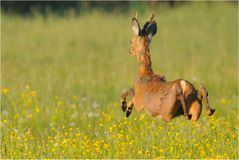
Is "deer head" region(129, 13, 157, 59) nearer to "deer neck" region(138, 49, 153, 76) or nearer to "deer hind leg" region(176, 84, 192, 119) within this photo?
"deer neck" region(138, 49, 153, 76)

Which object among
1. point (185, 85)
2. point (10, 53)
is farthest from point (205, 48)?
point (185, 85)

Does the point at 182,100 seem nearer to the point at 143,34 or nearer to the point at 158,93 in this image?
the point at 158,93

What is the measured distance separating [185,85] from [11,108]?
5.31 meters

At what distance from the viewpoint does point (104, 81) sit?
15.0 meters

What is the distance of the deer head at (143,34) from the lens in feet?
21.6

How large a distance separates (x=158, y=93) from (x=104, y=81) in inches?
347

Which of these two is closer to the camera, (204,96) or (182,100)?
(182,100)

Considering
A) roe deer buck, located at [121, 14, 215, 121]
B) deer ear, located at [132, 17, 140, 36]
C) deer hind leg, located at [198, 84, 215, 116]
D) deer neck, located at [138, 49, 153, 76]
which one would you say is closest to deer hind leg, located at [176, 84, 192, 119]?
roe deer buck, located at [121, 14, 215, 121]

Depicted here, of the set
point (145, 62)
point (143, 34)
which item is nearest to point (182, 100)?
point (145, 62)

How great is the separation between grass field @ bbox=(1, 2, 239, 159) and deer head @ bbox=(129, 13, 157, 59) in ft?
4.12

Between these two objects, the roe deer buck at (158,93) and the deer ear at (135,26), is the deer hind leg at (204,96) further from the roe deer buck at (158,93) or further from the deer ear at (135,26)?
the deer ear at (135,26)

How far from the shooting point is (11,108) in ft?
35.6

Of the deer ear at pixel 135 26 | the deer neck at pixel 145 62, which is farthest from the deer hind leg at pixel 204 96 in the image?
the deer ear at pixel 135 26

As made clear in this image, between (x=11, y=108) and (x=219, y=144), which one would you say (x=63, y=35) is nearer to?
(x=11, y=108)
